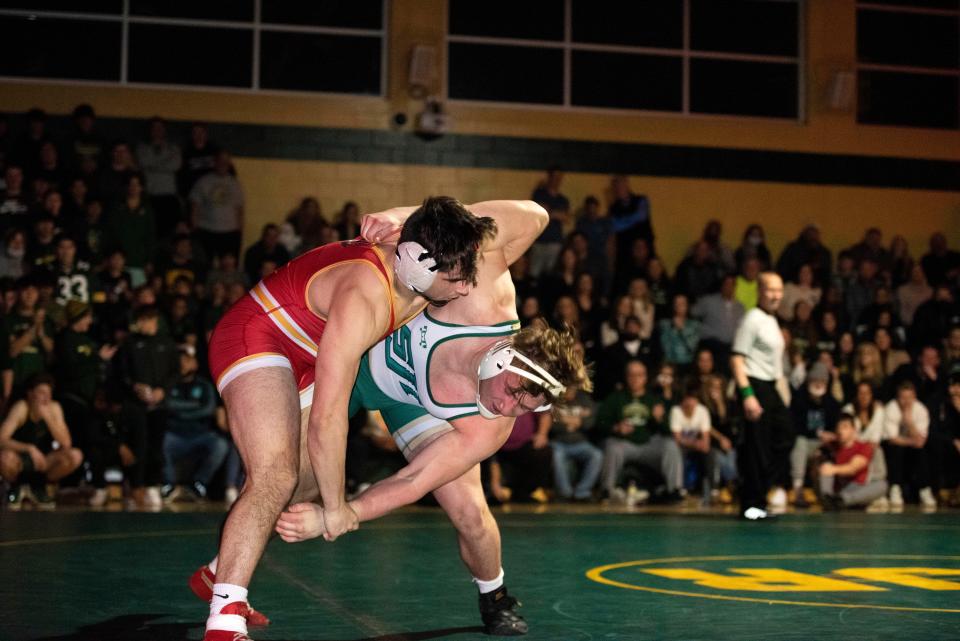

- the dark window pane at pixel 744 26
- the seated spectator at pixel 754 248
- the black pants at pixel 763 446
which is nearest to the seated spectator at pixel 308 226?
the seated spectator at pixel 754 248

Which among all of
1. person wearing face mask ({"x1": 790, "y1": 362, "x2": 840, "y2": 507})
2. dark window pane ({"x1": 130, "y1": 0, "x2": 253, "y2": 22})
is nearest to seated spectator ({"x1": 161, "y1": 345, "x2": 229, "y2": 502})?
person wearing face mask ({"x1": 790, "y1": 362, "x2": 840, "y2": 507})

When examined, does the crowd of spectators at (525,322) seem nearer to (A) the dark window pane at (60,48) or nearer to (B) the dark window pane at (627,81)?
(A) the dark window pane at (60,48)

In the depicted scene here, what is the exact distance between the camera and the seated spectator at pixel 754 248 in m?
15.0

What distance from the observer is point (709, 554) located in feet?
24.0

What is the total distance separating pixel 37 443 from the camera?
1021 centimetres

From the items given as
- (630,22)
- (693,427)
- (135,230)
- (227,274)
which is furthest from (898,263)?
(135,230)

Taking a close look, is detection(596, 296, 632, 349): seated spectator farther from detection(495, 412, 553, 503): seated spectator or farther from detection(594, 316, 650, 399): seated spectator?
detection(495, 412, 553, 503): seated spectator

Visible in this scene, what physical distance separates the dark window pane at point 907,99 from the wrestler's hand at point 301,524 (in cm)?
1438

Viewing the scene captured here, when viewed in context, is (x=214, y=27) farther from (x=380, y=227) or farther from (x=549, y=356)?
(x=549, y=356)

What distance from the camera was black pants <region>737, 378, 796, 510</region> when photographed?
9.51 metres

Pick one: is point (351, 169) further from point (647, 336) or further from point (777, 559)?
point (777, 559)

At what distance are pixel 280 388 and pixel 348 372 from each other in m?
0.32

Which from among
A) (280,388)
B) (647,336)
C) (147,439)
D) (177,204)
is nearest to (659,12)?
(647,336)

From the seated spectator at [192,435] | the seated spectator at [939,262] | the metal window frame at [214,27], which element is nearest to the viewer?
the seated spectator at [192,435]
